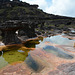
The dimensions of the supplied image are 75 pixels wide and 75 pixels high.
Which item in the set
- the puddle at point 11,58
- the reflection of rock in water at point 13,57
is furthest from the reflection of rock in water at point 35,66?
the reflection of rock in water at point 13,57

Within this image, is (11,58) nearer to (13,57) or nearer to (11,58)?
(11,58)

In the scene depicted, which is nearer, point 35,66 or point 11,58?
point 35,66

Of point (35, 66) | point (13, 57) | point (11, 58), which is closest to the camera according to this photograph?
point (35, 66)

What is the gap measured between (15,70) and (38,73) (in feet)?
8.08

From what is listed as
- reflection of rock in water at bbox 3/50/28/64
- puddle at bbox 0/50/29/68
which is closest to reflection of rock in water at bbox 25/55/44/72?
puddle at bbox 0/50/29/68

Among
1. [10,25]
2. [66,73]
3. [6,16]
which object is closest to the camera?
[66,73]

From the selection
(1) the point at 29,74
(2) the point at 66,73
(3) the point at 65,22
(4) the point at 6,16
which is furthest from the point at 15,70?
(3) the point at 65,22

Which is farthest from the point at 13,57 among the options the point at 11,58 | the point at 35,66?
the point at 35,66

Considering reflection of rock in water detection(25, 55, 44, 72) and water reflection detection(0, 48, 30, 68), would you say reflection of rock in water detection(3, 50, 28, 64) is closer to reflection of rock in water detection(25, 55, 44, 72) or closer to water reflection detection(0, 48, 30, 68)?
water reflection detection(0, 48, 30, 68)

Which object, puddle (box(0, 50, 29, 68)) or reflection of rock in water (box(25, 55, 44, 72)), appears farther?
puddle (box(0, 50, 29, 68))

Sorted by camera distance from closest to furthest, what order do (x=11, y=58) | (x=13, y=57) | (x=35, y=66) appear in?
(x=35, y=66) < (x=11, y=58) < (x=13, y=57)

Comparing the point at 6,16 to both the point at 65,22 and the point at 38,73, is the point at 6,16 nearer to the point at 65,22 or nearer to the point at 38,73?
the point at 65,22

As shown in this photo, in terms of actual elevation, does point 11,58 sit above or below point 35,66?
below

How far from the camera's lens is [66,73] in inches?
311
